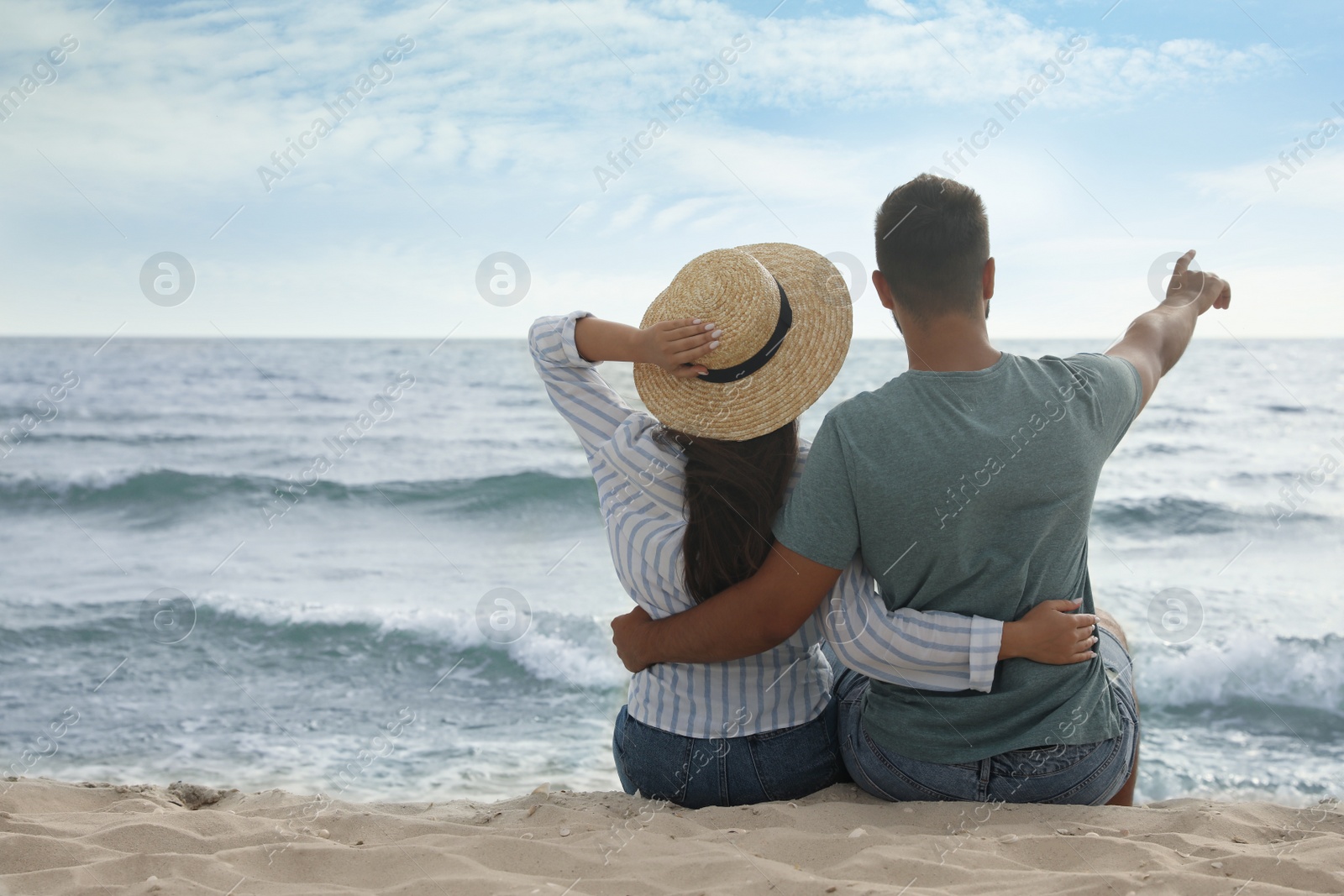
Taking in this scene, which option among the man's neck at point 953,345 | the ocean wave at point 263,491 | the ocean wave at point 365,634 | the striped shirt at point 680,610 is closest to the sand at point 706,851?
the striped shirt at point 680,610

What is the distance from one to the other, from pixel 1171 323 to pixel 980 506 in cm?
109

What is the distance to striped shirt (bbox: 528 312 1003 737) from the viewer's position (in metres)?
2.26

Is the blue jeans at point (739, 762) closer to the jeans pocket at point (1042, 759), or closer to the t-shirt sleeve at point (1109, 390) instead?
the jeans pocket at point (1042, 759)

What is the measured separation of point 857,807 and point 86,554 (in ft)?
30.9

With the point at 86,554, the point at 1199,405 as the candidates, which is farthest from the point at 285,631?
the point at 1199,405

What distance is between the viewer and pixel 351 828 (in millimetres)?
2686

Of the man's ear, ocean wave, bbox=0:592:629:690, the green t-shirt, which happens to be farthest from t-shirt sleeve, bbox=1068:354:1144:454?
ocean wave, bbox=0:592:629:690

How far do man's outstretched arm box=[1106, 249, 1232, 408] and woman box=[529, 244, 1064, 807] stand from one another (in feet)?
2.75

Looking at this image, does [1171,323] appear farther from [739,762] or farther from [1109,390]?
[739,762]

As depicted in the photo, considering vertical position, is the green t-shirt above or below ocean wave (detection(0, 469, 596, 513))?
above

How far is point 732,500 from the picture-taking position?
91.8 inches

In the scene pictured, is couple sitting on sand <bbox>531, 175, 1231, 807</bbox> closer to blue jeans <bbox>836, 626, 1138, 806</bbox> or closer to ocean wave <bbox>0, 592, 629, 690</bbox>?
blue jeans <bbox>836, 626, 1138, 806</bbox>

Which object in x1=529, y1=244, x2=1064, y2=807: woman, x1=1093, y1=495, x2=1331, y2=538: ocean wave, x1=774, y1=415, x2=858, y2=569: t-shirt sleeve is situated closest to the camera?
x1=774, y1=415, x2=858, y2=569: t-shirt sleeve

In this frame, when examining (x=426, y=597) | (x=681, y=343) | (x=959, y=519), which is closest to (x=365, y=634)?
(x=426, y=597)
